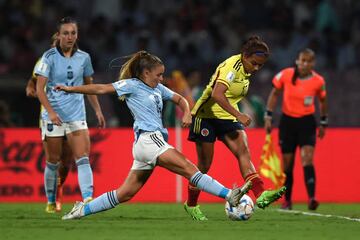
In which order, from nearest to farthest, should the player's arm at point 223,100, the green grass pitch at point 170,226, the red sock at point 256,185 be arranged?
the green grass pitch at point 170,226 → the player's arm at point 223,100 → the red sock at point 256,185

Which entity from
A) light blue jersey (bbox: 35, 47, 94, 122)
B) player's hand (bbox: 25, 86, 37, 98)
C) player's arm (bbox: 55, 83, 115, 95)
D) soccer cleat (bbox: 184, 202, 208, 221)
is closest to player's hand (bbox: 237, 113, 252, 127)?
soccer cleat (bbox: 184, 202, 208, 221)

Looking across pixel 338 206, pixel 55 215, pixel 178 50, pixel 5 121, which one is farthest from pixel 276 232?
pixel 178 50

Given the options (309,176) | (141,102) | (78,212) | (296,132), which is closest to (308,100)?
(296,132)

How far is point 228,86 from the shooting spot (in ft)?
38.5

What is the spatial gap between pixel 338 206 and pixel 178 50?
7080 millimetres

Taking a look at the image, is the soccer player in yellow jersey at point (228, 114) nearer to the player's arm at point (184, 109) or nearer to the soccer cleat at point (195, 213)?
the soccer cleat at point (195, 213)

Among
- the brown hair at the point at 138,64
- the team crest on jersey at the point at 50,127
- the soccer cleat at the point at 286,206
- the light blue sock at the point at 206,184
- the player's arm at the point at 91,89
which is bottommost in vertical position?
the soccer cleat at the point at 286,206

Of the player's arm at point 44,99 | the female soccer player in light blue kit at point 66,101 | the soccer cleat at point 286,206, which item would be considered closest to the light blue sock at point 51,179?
the female soccer player in light blue kit at point 66,101

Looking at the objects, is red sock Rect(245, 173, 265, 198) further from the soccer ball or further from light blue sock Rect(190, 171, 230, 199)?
light blue sock Rect(190, 171, 230, 199)

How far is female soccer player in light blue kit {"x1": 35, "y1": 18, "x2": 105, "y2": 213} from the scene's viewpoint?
40.8 ft

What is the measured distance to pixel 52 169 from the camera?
13039mm

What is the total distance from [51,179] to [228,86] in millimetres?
2697

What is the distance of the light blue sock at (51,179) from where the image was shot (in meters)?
13.0

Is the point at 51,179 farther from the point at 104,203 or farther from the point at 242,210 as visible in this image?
the point at 242,210
